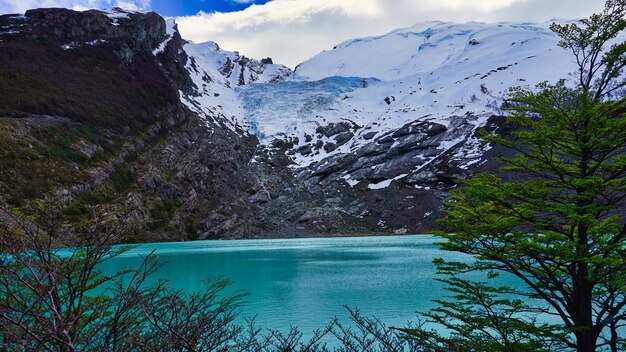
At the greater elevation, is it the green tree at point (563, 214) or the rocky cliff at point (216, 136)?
the rocky cliff at point (216, 136)

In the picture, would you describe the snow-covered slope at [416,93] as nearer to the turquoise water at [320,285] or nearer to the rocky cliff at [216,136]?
the rocky cliff at [216,136]

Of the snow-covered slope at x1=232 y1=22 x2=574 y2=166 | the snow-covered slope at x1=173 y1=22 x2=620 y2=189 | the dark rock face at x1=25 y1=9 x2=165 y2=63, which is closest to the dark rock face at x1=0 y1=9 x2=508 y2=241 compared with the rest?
the dark rock face at x1=25 y1=9 x2=165 y2=63

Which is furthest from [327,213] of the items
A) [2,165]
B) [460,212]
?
[460,212]

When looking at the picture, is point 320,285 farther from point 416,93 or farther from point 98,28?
point 416,93

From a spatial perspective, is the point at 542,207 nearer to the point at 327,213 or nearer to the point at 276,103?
the point at 327,213

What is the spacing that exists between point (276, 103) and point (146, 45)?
53.8 metres

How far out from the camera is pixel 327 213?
11031 cm

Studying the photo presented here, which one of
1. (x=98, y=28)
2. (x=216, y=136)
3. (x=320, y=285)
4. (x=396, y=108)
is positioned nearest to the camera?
(x=320, y=285)

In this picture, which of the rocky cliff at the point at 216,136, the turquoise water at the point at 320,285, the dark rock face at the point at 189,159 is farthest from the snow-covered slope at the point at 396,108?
the turquoise water at the point at 320,285

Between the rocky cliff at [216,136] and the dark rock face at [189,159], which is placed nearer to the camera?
the rocky cliff at [216,136]

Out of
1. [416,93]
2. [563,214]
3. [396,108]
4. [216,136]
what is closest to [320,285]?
[563,214]

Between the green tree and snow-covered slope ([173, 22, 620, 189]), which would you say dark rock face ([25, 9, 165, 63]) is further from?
the green tree

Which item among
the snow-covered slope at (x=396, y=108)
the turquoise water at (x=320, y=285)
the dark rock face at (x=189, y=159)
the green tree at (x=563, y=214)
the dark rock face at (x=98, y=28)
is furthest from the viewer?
the dark rock face at (x=98, y=28)

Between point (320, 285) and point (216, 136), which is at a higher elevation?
point (216, 136)
